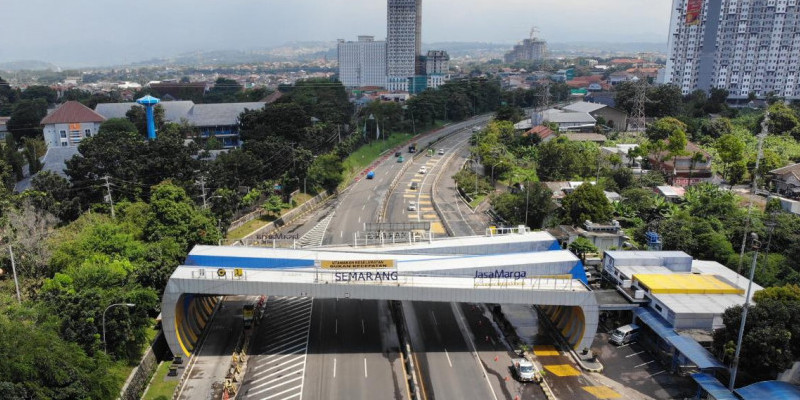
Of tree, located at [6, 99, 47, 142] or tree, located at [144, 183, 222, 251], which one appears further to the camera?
tree, located at [6, 99, 47, 142]

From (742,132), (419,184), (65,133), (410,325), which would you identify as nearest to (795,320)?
(410,325)

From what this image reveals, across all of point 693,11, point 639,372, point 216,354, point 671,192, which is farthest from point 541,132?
point 693,11

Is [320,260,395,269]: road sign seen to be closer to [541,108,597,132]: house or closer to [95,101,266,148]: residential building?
[95,101,266,148]: residential building

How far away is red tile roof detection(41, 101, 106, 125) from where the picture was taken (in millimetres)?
93500

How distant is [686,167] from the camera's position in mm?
77250

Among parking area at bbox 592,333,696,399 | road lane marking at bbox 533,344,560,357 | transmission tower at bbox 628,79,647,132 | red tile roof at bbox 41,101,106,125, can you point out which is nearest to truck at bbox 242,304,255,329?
road lane marking at bbox 533,344,560,357

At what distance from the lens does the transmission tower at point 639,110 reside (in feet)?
330

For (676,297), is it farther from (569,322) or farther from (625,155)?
(625,155)

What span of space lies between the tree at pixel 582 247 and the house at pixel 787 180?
3352cm

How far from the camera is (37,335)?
26250 mm

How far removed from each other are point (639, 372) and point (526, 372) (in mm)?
7250

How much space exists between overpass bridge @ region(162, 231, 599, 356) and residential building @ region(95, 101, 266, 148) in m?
69.9

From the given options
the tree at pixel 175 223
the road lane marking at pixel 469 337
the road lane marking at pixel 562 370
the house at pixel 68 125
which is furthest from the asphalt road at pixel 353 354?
the house at pixel 68 125

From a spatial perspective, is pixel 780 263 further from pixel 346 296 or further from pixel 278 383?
pixel 278 383
